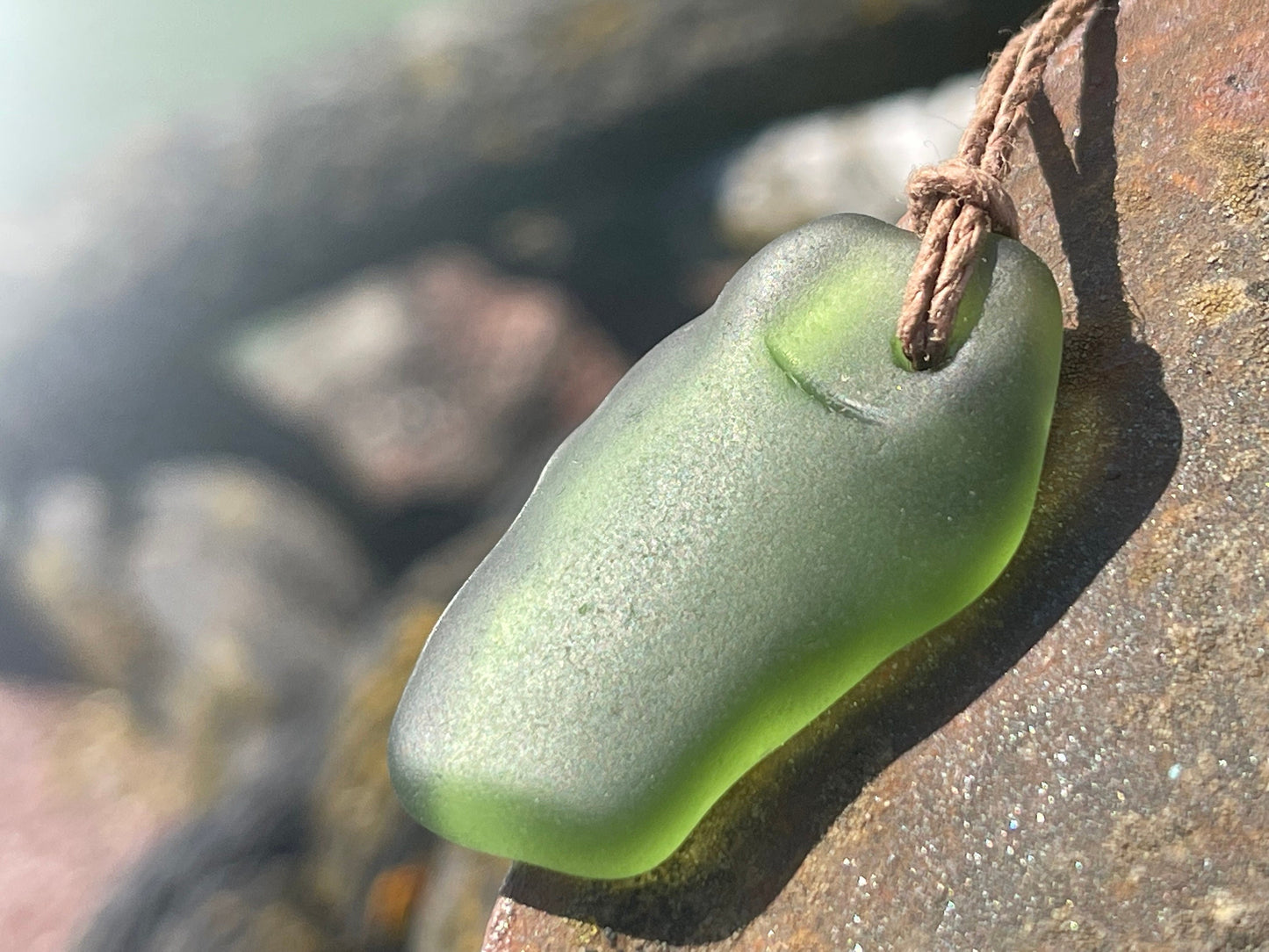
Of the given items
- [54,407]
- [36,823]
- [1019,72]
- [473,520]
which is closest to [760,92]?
[473,520]

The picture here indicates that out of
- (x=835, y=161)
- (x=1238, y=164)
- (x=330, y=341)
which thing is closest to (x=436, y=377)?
(x=330, y=341)

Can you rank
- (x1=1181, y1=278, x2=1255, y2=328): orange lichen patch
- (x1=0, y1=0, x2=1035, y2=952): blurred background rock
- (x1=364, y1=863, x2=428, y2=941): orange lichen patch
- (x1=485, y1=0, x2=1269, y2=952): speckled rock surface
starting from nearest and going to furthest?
(x1=485, y1=0, x2=1269, y2=952): speckled rock surface < (x1=1181, y1=278, x2=1255, y2=328): orange lichen patch < (x1=364, y1=863, x2=428, y2=941): orange lichen patch < (x1=0, y1=0, x2=1035, y2=952): blurred background rock

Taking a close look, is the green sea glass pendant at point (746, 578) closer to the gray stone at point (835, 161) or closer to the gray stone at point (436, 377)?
the gray stone at point (436, 377)

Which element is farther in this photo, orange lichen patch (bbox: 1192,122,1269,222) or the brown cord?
orange lichen patch (bbox: 1192,122,1269,222)

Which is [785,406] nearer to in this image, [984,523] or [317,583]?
[984,523]

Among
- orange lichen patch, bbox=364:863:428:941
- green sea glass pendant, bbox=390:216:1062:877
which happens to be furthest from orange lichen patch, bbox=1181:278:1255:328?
orange lichen patch, bbox=364:863:428:941

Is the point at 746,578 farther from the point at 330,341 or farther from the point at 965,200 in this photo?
the point at 330,341

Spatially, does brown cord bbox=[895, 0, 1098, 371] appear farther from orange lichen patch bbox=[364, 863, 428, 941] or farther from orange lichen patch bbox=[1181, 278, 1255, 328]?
orange lichen patch bbox=[364, 863, 428, 941]
